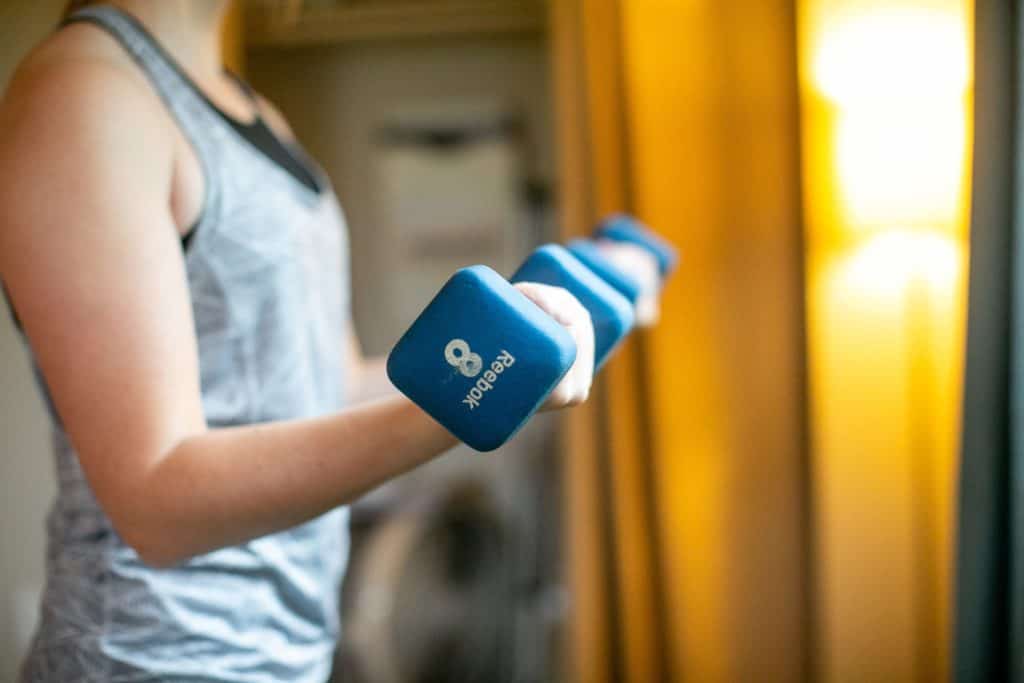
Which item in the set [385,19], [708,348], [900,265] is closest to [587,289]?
[900,265]

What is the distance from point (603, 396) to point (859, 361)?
1.81 ft

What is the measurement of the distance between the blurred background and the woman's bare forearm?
782 mm

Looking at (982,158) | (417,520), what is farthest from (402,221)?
(982,158)


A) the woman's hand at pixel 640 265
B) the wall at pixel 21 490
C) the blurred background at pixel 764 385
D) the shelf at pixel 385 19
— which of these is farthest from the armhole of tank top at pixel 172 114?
the shelf at pixel 385 19

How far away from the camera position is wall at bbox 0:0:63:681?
134 centimetres

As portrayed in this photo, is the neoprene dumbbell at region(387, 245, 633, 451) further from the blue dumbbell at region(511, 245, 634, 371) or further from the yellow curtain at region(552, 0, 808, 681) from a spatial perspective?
the yellow curtain at region(552, 0, 808, 681)

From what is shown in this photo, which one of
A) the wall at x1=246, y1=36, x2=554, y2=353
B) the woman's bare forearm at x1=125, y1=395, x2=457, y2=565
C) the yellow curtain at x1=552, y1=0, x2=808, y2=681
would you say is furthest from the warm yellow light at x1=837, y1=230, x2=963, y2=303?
the wall at x1=246, y1=36, x2=554, y2=353

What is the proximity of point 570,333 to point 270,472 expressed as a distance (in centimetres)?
21

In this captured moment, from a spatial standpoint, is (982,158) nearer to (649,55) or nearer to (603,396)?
(649,55)

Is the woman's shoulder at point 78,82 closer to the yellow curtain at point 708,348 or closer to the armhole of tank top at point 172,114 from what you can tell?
the armhole of tank top at point 172,114

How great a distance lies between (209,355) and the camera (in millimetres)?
668

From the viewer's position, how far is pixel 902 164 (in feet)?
4.30

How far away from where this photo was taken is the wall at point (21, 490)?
1.34m

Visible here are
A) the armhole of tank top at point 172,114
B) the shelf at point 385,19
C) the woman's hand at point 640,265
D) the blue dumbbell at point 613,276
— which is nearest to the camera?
the armhole of tank top at point 172,114
